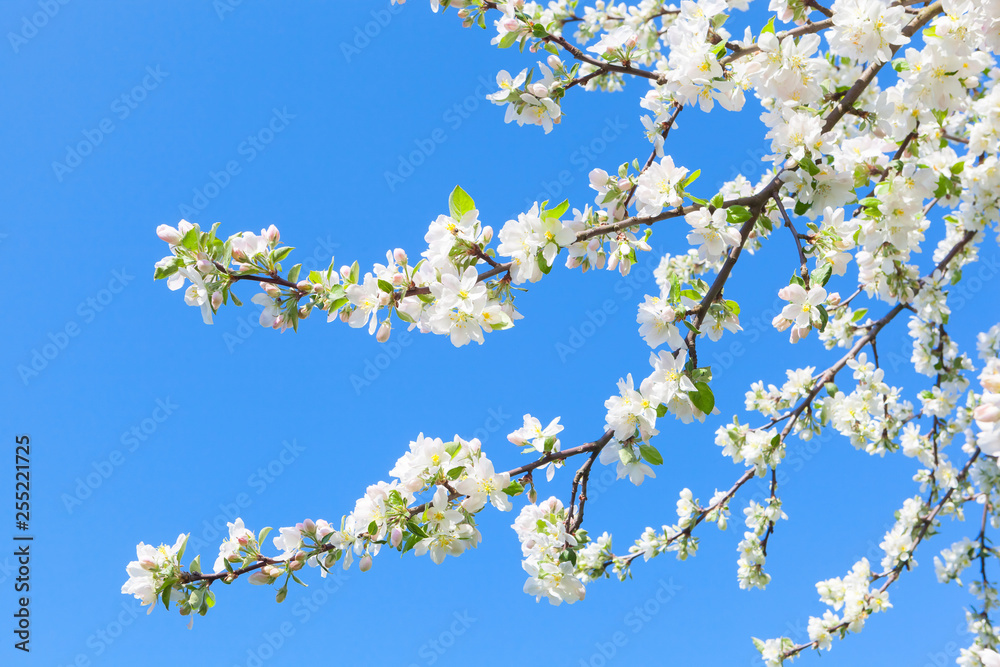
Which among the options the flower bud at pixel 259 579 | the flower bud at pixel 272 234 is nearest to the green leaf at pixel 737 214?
the flower bud at pixel 272 234

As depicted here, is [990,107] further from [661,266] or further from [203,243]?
[203,243]

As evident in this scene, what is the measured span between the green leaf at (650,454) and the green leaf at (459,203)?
0.92m

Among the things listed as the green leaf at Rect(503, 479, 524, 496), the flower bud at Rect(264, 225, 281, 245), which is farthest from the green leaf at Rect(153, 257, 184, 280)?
the green leaf at Rect(503, 479, 524, 496)

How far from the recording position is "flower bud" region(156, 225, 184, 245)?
66.4 inches

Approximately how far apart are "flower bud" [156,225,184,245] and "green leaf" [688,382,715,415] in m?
1.58

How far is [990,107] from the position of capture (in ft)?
8.21

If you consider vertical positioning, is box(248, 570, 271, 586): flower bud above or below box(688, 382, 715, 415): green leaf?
above

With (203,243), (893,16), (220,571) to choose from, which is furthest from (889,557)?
(203,243)

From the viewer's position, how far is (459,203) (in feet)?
5.70

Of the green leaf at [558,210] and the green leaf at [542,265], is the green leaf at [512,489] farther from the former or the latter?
the green leaf at [558,210]

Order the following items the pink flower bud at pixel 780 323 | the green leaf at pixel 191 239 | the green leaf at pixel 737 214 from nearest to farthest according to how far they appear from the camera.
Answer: the green leaf at pixel 191 239
the green leaf at pixel 737 214
the pink flower bud at pixel 780 323

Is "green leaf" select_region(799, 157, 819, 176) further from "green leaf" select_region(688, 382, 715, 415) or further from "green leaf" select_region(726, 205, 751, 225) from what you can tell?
"green leaf" select_region(688, 382, 715, 415)

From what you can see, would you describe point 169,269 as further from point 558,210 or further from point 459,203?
point 558,210

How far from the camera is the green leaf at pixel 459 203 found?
1.70 m
